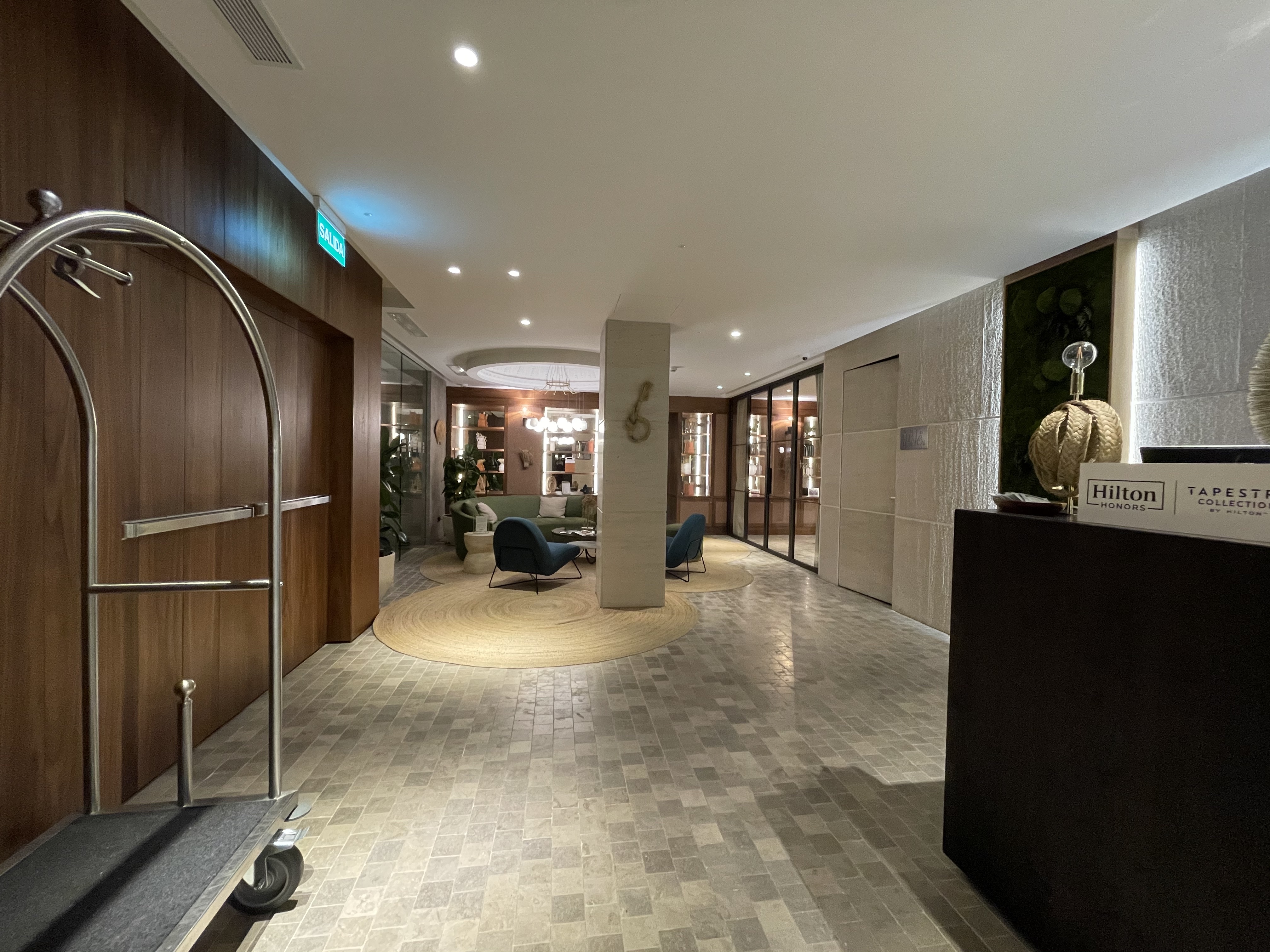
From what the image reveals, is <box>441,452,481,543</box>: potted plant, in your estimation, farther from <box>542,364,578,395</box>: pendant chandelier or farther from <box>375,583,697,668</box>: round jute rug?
<box>375,583,697,668</box>: round jute rug

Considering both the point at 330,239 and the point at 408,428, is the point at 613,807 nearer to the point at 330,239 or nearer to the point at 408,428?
the point at 330,239

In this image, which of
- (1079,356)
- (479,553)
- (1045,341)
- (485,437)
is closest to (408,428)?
(479,553)

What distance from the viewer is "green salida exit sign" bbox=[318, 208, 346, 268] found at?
3121mm

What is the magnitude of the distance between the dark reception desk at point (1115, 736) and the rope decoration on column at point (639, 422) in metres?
3.62

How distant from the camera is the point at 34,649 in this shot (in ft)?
5.18

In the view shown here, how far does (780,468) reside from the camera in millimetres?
9141

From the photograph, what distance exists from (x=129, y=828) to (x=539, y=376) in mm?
8261

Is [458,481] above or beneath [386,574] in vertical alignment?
above

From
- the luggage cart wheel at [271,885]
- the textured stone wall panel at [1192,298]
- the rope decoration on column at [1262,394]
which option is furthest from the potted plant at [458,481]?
the rope decoration on column at [1262,394]

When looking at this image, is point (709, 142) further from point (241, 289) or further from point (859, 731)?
point (859, 731)

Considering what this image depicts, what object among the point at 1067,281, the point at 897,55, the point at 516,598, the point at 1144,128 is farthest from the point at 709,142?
the point at 516,598

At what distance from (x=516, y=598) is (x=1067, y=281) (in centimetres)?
549

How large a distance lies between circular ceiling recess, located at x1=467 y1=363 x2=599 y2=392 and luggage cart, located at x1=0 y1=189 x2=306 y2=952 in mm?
6036

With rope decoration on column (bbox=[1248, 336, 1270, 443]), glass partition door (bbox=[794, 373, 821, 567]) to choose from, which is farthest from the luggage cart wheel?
glass partition door (bbox=[794, 373, 821, 567])
